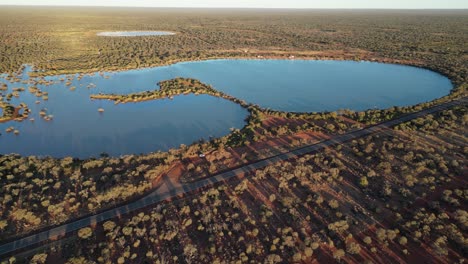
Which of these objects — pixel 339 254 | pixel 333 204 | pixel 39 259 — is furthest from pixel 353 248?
pixel 39 259

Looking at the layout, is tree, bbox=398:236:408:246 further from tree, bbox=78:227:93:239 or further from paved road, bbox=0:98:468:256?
tree, bbox=78:227:93:239

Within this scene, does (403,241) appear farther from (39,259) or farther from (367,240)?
(39,259)

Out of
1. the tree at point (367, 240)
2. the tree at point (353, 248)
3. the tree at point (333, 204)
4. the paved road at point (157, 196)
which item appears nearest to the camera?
the tree at point (353, 248)

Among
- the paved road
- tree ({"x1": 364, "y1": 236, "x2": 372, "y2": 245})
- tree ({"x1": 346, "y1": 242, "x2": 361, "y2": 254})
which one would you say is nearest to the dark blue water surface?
the paved road

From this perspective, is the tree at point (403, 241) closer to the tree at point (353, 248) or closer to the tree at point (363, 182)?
the tree at point (353, 248)

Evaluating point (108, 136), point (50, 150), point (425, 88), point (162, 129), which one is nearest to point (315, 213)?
point (162, 129)

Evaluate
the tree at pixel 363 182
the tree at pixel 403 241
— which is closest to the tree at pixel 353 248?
the tree at pixel 403 241

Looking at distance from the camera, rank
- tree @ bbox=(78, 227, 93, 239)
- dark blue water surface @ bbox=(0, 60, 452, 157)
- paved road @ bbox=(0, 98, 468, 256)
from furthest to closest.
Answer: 1. dark blue water surface @ bbox=(0, 60, 452, 157)
2. tree @ bbox=(78, 227, 93, 239)
3. paved road @ bbox=(0, 98, 468, 256)

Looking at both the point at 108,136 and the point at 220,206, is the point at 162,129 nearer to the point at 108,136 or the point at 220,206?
the point at 108,136
